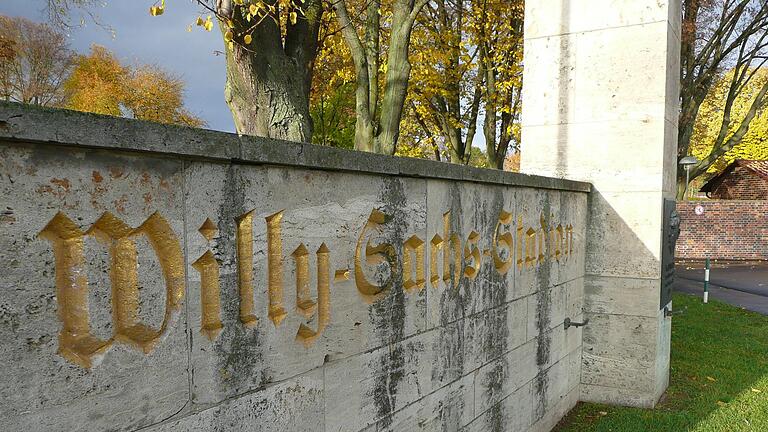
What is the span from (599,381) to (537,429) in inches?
47.1

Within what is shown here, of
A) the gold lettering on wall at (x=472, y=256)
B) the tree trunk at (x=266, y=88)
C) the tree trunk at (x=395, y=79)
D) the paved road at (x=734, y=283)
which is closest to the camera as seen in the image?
the gold lettering on wall at (x=472, y=256)

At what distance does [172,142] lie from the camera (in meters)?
1.59

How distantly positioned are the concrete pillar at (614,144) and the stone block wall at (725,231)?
722 inches

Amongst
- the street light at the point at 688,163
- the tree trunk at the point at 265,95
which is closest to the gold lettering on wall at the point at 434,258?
the tree trunk at the point at 265,95

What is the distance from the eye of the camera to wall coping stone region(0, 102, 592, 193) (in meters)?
1.28

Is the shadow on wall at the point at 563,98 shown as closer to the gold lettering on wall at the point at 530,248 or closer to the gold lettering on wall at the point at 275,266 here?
the gold lettering on wall at the point at 530,248

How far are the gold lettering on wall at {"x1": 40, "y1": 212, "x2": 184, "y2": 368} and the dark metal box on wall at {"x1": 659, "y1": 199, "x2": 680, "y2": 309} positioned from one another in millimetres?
4418

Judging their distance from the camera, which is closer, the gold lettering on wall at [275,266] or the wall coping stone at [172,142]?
the wall coping stone at [172,142]

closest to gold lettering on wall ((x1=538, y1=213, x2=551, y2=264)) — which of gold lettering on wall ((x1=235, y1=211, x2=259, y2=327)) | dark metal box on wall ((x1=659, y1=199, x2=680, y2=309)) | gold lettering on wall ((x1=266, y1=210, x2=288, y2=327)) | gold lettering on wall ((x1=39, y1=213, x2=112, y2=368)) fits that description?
dark metal box on wall ((x1=659, y1=199, x2=680, y2=309))

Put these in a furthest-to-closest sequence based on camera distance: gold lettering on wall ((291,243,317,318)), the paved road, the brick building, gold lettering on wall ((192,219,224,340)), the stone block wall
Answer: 1. the brick building
2. the stone block wall
3. the paved road
4. gold lettering on wall ((291,243,317,318))
5. gold lettering on wall ((192,219,224,340))

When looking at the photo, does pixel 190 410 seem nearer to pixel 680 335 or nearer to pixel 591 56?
pixel 591 56

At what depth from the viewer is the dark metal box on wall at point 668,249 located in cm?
490

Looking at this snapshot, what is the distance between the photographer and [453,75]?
53.2ft

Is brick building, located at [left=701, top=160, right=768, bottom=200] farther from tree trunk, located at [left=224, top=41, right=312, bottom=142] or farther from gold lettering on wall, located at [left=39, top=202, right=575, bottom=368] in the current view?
gold lettering on wall, located at [left=39, top=202, right=575, bottom=368]
